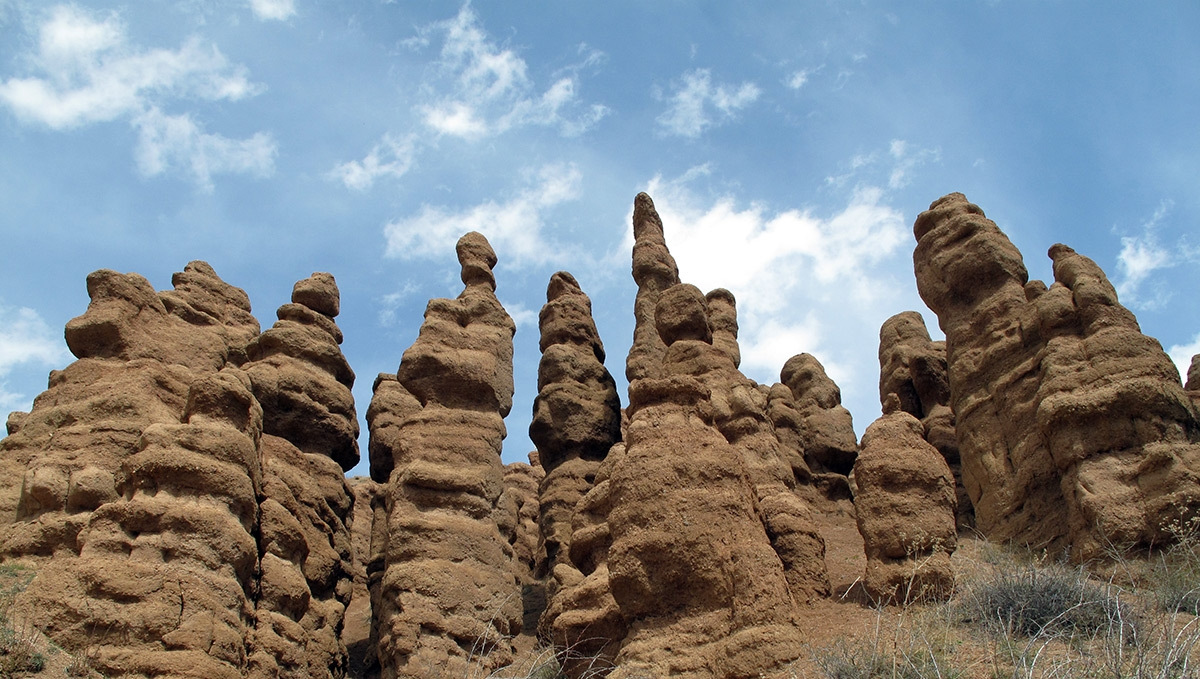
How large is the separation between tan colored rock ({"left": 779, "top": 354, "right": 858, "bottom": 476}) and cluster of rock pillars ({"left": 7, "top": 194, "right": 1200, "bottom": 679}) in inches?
48.4

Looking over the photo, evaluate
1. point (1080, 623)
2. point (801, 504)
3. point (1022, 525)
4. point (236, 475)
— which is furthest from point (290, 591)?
point (1022, 525)

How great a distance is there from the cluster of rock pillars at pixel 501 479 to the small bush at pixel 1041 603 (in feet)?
1.80

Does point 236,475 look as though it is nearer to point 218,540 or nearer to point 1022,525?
point 218,540

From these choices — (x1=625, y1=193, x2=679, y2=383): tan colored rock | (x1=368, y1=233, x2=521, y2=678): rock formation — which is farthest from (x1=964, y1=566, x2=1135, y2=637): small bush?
(x1=625, y1=193, x2=679, y2=383): tan colored rock

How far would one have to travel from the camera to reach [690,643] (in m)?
9.39

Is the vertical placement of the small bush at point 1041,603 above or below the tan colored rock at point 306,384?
below

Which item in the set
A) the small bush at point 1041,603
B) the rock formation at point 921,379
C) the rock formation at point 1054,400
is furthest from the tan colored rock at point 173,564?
the rock formation at point 921,379

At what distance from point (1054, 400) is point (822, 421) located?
9767 mm

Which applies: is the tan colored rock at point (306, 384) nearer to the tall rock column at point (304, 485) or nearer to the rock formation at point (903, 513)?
the tall rock column at point (304, 485)

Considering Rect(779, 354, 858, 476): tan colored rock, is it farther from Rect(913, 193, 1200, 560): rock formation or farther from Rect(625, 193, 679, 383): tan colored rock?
Rect(913, 193, 1200, 560): rock formation

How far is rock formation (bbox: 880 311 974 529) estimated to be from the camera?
21.1 m

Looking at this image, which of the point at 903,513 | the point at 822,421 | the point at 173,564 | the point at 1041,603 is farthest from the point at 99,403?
the point at 822,421

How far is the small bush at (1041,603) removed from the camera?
9586 mm

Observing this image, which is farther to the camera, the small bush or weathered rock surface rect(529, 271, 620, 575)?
weathered rock surface rect(529, 271, 620, 575)
